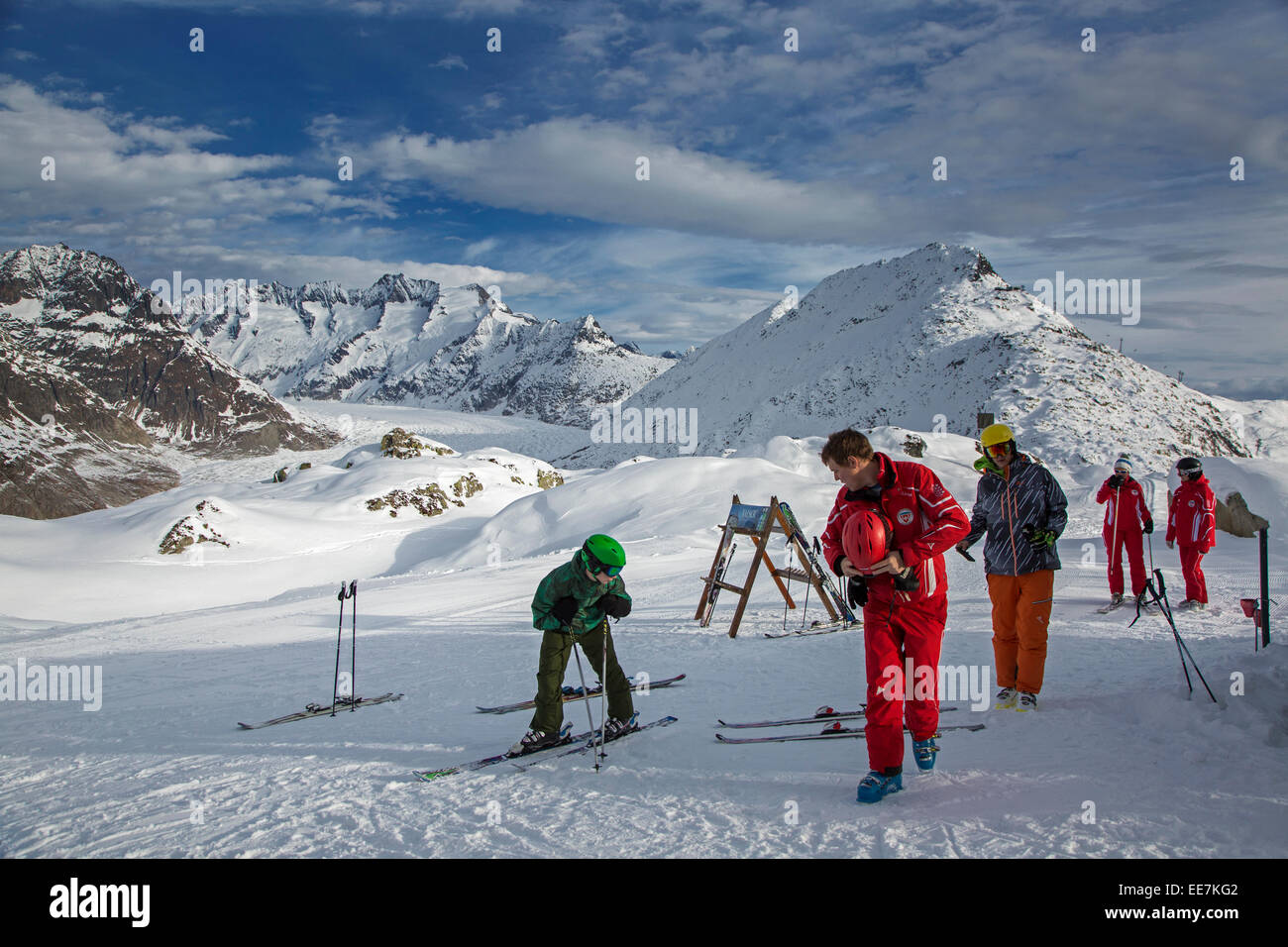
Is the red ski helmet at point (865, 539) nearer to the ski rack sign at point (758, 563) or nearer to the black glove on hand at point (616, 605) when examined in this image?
the black glove on hand at point (616, 605)

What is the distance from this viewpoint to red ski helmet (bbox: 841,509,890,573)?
4039 millimetres

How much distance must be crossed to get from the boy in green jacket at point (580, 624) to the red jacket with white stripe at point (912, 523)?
1488 millimetres

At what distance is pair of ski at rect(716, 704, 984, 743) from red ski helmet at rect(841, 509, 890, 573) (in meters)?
1.42

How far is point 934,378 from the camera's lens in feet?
175

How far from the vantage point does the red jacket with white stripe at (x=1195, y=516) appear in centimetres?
905

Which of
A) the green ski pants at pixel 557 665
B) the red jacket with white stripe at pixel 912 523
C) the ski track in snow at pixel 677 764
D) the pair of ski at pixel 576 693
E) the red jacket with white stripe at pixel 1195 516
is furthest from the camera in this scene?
the red jacket with white stripe at pixel 1195 516

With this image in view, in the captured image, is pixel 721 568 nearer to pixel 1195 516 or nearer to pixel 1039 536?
pixel 1039 536

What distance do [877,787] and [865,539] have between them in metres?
1.34

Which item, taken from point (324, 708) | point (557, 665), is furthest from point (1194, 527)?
point (324, 708)

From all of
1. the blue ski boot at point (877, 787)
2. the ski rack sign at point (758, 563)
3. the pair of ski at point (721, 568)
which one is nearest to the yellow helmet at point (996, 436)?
the blue ski boot at point (877, 787)

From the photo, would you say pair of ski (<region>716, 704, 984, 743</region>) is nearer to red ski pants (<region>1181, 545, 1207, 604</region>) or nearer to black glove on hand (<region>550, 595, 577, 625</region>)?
black glove on hand (<region>550, 595, 577, 625</region>)

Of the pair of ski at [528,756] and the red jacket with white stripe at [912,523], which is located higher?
the red jacket with white stripe at [912,523]

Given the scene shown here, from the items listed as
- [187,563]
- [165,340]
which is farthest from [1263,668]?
[165,340]
